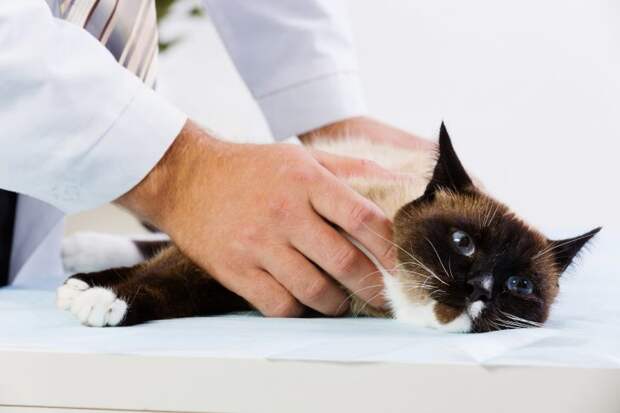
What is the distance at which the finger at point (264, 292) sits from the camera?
1.05 metres

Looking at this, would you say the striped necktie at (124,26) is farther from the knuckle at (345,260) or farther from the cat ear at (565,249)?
the cat ear at (565,249)

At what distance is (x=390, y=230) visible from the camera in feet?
3.56

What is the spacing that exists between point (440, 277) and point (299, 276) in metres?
0.20

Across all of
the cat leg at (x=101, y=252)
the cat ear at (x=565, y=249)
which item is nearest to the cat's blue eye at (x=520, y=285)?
the cat ear at (x=565, y=249)

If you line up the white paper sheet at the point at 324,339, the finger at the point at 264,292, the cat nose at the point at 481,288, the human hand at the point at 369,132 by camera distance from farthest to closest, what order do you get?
the human hand at the point at 369,132 < the finger at the point at 264,292 < the cat nose at the point at 481,288 < the white paper sheet at the point at 324,339

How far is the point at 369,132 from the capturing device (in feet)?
6.07

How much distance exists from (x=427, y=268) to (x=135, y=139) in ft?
1.51

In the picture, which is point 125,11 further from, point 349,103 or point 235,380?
point 235,380

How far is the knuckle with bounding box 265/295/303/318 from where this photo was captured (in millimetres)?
1065

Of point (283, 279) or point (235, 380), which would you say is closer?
point (235, 380)

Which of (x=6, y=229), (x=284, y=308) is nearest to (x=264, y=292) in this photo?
(x=284, y=308)

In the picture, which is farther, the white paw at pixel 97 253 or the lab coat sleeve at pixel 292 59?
the lab coat sleeve at pixel 292 59

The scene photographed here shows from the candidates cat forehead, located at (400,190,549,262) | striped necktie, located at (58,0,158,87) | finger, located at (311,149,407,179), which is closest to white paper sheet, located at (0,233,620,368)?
cat forehead, located at (400,190,549,262)

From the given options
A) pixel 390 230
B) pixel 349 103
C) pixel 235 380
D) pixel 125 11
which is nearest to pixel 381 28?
pixel 349 103
